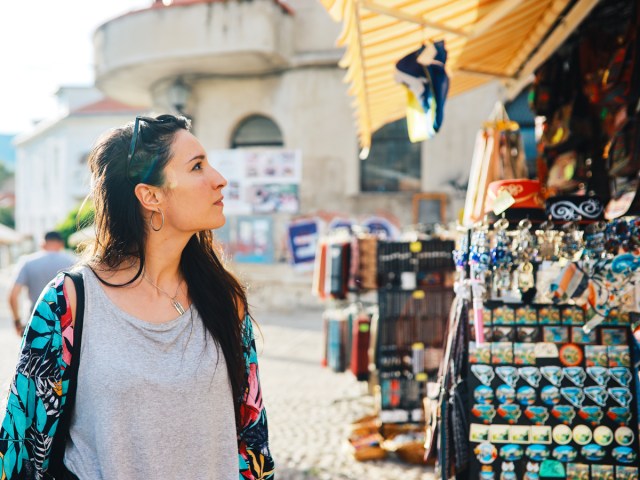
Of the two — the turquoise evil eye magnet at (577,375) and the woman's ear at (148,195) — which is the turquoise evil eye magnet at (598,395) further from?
the woman's ear at (148,195)

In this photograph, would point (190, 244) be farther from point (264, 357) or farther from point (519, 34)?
point (264, 357)

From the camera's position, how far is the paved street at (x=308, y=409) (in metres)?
4.68

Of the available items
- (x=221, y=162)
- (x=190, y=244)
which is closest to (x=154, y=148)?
(x=190, y=244)

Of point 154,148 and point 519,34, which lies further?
point 519,34

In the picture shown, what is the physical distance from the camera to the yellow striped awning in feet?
11.1

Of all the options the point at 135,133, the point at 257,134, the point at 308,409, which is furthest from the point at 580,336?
the point at 257,134

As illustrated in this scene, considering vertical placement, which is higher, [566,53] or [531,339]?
[566,53]

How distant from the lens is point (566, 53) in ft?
14.3

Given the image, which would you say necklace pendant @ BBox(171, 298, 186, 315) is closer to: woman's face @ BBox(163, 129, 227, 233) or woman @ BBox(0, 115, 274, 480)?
woman @ BBox(0, 115, 274, 480)

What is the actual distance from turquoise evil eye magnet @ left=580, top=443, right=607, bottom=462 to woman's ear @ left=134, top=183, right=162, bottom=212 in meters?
1.97

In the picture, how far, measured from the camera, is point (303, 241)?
532 inches

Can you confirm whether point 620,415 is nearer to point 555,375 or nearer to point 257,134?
point 555,375

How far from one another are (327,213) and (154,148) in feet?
37.7

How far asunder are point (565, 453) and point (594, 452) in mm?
112
